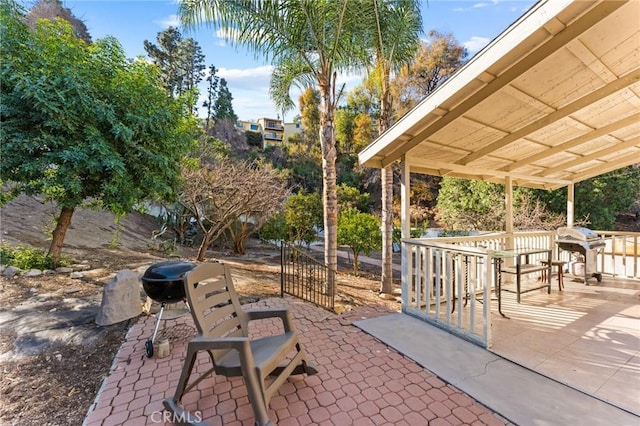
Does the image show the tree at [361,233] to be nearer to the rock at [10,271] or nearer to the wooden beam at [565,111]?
the wooden beam at [565,111]

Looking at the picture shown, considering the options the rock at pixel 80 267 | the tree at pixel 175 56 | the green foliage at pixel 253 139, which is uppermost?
the tree at pixel 175 56

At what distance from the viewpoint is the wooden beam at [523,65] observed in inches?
101

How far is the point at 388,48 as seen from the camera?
6.39 metres

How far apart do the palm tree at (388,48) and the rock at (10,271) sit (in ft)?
24.0

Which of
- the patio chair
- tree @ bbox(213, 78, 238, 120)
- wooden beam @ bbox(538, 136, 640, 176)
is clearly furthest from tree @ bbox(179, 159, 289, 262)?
tree @ bbox(213, 78, 238, 120)

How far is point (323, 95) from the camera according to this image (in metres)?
5.89

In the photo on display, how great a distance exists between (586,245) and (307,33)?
6.89 metres

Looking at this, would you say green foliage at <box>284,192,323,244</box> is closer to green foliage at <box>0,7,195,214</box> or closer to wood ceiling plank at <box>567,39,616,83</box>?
green foliage at <box>0,7,195,214</box>

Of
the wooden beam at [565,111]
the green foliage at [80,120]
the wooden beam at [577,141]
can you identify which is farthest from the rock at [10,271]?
the wooden beam at [577,141]

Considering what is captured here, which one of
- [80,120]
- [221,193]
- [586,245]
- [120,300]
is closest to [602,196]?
[586,245]

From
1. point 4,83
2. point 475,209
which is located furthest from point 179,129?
point 475,209

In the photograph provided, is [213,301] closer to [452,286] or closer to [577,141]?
[452,286]

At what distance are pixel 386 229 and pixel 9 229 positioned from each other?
10050 mm

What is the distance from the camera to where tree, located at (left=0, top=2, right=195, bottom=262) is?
4078 millimetres
